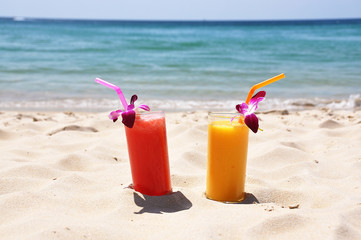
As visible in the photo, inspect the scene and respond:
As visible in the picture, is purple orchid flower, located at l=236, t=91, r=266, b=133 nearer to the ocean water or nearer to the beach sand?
the beach sand

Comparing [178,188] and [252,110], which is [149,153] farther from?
[252,110]

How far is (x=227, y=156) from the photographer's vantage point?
194 cm

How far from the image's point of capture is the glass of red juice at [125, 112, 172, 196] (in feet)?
6.20

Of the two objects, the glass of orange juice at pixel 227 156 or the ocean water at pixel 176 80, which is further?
the ocean water at pixel 176 80

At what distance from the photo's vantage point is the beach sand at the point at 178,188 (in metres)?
1.61

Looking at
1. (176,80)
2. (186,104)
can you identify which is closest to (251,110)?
(186,104)

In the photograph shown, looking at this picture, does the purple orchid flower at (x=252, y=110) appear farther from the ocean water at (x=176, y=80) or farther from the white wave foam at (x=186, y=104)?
the ocean water at (x=176, y=80)

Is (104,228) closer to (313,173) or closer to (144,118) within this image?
(144,118)

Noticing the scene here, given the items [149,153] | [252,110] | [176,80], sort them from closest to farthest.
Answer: [252,110]
[149,153]
[176,80]

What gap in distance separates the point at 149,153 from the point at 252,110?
58 cm

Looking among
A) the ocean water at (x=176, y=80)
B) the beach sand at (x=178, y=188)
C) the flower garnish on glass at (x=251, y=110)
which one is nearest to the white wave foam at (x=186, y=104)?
the ocean water at (x=176, y=80)

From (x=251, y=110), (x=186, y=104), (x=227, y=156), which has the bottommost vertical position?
(x=186, y=104)

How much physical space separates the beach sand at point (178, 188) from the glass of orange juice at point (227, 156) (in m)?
0.09

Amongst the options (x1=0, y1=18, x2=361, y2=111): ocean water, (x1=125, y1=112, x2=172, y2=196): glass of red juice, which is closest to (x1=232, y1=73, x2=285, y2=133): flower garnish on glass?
(x1=125, y1=112, x2=172, y2=196): glass of red juice
